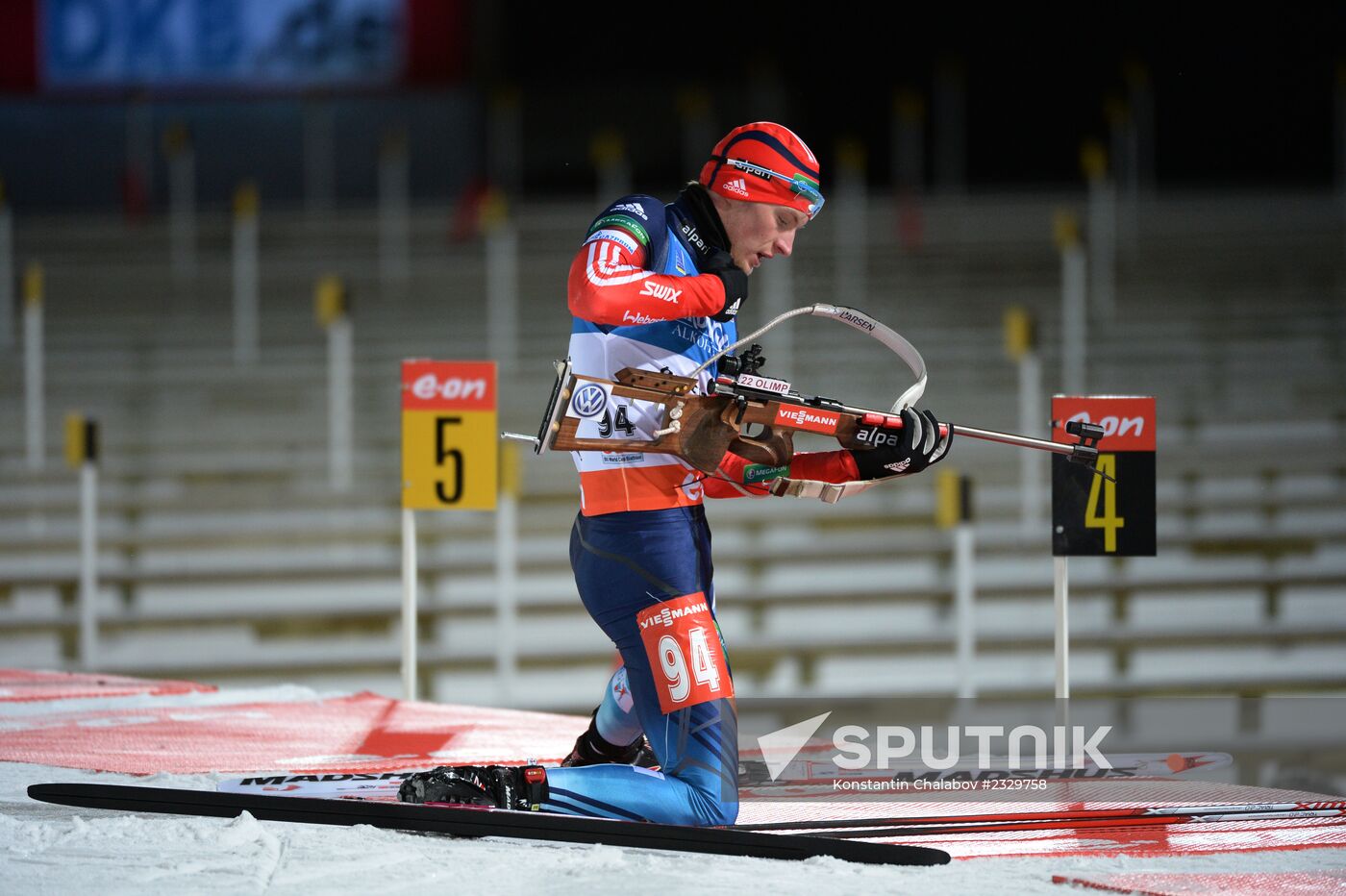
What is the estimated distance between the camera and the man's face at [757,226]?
303cm

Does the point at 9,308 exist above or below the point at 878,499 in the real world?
above

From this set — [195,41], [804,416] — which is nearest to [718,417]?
[804,416]

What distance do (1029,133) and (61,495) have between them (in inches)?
383

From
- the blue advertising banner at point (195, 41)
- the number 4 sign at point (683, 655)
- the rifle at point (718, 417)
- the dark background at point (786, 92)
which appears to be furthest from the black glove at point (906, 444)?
the blue advertising banner at point (195, 41)

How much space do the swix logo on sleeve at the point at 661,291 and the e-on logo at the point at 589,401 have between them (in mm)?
219

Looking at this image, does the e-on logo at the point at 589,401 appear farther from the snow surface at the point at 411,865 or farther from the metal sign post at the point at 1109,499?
the metal sign post at the point at 1109,499

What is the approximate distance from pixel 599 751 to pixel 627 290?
113 cm

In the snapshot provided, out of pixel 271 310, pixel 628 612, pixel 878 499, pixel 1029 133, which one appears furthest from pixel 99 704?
pixel 1029 133

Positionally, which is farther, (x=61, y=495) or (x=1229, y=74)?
(x=1229, y=74)

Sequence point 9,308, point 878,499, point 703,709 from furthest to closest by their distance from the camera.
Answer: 1. point 9,308
2. point 878,499
3. point 703,709

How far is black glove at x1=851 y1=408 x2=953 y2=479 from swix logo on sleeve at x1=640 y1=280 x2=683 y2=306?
0.47 meters

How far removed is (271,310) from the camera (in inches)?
387

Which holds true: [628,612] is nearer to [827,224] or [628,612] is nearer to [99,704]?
[99,704]

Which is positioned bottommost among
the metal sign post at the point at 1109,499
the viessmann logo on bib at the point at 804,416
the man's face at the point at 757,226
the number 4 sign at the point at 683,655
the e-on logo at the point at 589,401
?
the number 4 sign at the point at 683,655
